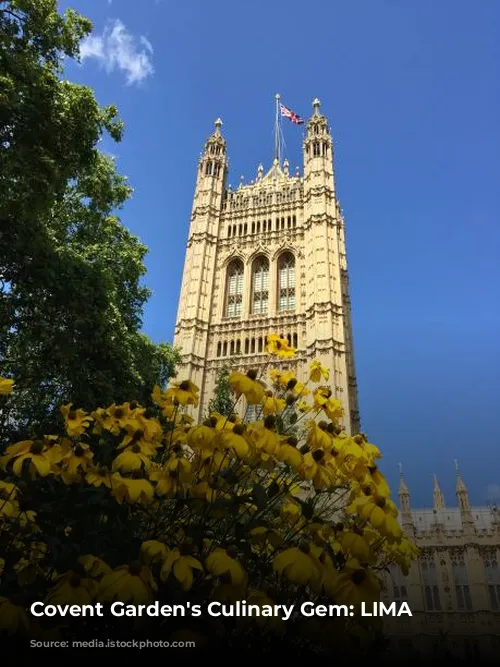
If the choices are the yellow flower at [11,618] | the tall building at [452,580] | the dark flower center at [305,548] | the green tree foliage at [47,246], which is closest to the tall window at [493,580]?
the tall building at [452,580]

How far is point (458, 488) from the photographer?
1398 inches

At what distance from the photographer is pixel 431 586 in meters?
31.5

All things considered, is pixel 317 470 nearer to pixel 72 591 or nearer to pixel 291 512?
pixel 291 512

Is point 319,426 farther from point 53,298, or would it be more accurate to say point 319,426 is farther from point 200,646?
point 53,298

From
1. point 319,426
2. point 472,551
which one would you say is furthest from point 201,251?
point 319,426

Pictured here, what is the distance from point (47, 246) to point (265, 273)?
109ft

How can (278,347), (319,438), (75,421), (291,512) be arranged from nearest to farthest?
A: (291,512) → (319,438) → (75,421) → (278,347)

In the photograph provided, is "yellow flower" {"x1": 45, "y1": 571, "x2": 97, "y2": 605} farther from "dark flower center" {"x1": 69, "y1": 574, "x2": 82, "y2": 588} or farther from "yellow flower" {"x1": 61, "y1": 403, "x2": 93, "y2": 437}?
"yellow flower" {"x1": 61, "y1": 403, "x2": 93, "y2": 437}

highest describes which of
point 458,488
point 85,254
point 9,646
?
point 458,488

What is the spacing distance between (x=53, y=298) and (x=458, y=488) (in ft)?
114

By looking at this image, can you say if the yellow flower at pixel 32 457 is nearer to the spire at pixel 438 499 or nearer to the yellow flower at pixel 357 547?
the yellow flower at pixel 357 547

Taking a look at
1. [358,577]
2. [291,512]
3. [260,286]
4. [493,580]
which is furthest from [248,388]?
[260,286]

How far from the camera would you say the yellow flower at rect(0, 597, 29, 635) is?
5.67 feet

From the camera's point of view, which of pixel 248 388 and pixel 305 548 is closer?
pixel 305 548
